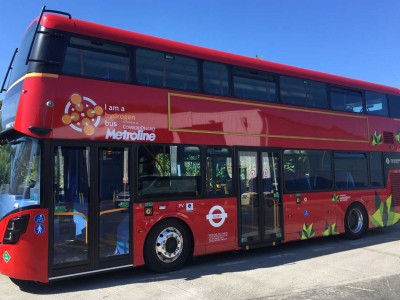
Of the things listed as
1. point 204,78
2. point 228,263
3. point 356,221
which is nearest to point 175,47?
point 204,78

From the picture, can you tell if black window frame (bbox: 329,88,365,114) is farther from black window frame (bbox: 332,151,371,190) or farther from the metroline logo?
the metroline logo

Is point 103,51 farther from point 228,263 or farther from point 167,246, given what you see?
point 228,263

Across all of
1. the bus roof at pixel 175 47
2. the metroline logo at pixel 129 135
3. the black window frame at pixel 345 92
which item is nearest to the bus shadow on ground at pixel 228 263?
the metroline logo at pixel 129 135

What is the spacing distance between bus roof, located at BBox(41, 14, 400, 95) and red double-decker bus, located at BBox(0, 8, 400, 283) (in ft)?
0.08

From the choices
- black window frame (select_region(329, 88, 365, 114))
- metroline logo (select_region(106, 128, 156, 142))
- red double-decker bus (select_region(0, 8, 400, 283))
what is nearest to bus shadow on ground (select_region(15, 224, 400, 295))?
red double-decker bus (select_region(0, 8, 400, 283))

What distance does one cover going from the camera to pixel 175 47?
24.5 ft

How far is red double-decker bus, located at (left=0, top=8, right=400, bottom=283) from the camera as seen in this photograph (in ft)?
19.6

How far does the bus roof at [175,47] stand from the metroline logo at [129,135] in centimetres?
156

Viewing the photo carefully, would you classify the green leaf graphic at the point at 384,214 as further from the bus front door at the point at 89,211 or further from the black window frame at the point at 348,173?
the bus front door at the point at 89,211

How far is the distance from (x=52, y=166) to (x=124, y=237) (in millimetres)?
1667

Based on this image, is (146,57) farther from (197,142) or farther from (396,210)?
(396,210)

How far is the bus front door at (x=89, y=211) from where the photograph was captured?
601cm

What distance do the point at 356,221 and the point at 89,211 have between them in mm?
7491

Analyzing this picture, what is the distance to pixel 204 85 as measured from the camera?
7789 millimetres
